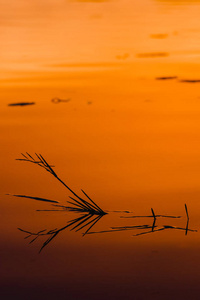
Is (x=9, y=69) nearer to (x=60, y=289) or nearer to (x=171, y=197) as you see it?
(x=171, y=197)

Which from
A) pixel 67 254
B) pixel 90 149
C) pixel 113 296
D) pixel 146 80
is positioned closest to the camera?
pixel 113 296

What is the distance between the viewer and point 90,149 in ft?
13.1

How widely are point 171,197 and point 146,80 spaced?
2.22 metres

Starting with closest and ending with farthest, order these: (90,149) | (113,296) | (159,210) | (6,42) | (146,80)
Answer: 1. (113,296)
2. (159,210)
3. (90,149)
4. (146,80)
5. (6,42)

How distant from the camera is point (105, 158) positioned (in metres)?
3.83

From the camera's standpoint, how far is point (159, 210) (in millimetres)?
3102

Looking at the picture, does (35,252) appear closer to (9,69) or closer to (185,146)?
(185,146)

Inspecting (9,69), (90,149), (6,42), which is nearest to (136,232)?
(90,149)

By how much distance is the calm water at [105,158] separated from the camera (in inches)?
102

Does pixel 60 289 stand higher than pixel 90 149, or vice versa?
pixel 90 149

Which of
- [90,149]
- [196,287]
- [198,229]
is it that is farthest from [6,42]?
[196,287]

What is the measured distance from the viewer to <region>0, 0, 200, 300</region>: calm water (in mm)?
2586

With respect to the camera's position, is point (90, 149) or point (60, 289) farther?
point (90, 149)

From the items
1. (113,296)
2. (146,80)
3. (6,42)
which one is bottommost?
(113,296)
